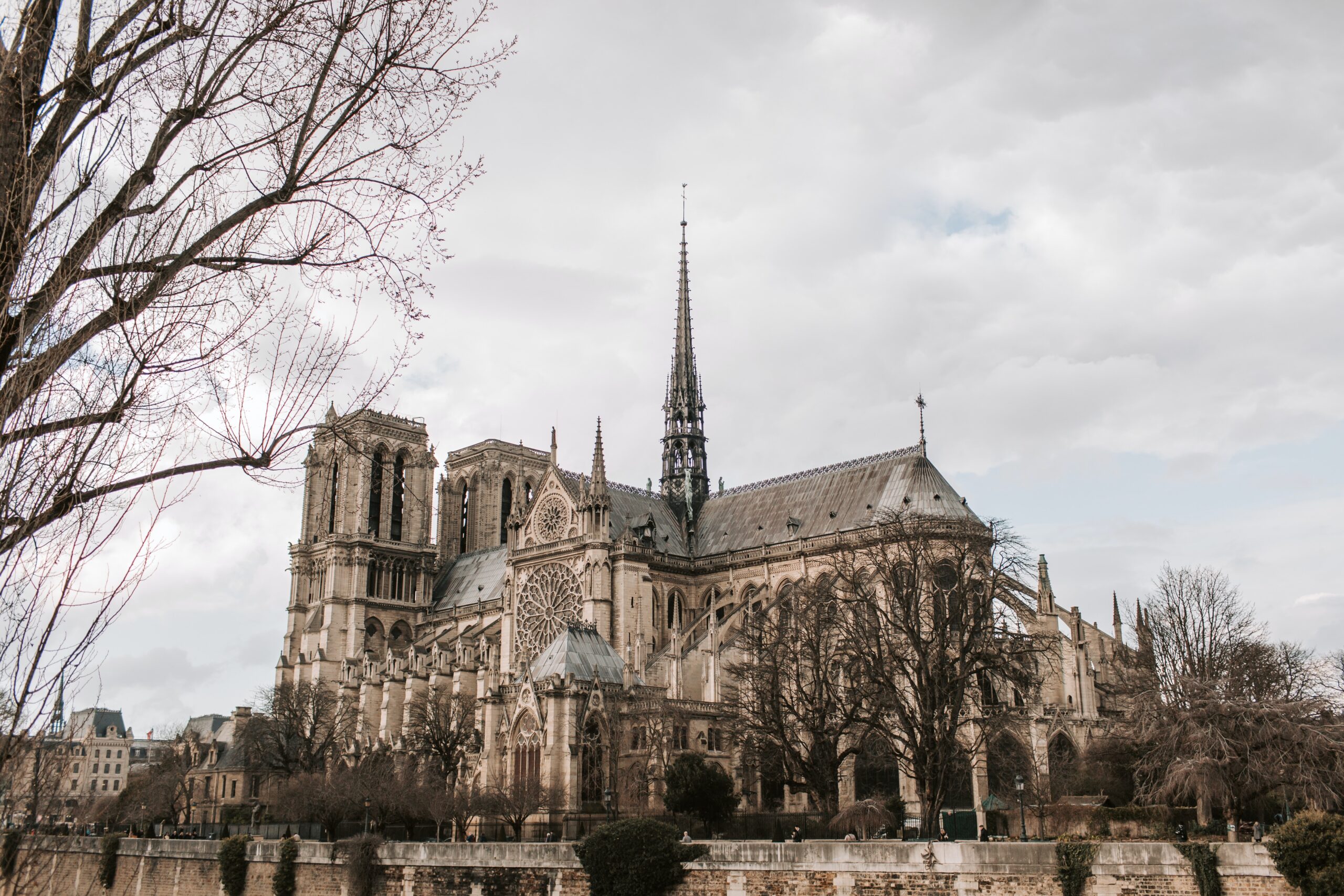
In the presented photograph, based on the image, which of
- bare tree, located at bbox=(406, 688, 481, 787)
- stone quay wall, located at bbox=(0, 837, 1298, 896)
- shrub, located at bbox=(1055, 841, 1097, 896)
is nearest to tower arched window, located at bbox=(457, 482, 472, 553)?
bare tree, located at bbox=(406, 688, 481, 787)

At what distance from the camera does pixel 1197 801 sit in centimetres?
3353

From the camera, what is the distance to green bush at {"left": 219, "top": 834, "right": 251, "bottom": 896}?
37.7 meters

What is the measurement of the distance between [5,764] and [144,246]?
380 cm

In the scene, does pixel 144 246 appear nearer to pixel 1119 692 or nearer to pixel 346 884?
pixel 346 884

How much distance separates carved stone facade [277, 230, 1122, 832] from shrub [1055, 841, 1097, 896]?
15.1 metres

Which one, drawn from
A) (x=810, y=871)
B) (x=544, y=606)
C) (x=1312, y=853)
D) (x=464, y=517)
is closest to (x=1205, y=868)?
(x=1312, y=853)

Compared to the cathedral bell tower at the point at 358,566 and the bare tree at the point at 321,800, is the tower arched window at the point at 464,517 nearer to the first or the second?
the cathedral bell tower at the point at 358,566

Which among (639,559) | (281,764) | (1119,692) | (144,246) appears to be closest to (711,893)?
(144,246)

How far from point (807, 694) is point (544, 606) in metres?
23.1

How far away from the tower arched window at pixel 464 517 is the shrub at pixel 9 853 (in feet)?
276

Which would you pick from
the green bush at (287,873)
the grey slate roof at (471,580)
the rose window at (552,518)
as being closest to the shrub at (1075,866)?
the green bush at (287,873)

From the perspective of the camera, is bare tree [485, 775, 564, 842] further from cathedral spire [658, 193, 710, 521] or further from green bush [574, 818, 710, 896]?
cathedral spire [658, 193, 710, 521]

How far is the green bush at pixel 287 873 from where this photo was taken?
117 feet

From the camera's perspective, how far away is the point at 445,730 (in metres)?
51.8
